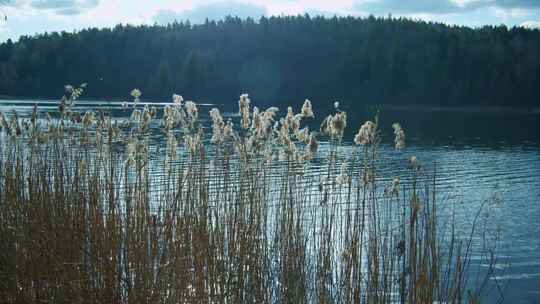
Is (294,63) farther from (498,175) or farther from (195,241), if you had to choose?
(195,241)

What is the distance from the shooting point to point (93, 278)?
5.42m

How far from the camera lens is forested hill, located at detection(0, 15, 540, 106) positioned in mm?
90375

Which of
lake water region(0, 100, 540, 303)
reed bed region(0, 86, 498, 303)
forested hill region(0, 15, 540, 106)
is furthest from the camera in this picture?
forested hill region(0, 15, 540, 106)

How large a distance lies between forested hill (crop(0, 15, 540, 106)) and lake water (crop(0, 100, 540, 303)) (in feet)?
119

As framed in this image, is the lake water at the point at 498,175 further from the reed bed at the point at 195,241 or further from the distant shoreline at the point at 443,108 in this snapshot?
the distant shoreline at the point at 443,108

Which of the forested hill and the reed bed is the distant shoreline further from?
the reed bed

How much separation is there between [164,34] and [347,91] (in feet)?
115

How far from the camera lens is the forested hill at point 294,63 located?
90375mm

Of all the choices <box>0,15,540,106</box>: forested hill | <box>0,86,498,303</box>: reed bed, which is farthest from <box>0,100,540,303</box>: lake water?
<box>0,15,540,106</box>: forested hill

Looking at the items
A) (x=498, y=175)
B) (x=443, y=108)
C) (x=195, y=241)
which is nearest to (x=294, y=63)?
(x=443, y=108)

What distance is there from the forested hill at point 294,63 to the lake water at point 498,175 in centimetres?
3641

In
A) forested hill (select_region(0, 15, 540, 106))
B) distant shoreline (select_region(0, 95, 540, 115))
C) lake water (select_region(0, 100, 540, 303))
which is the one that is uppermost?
forested hill (select_region(0, 15, 540, 106))

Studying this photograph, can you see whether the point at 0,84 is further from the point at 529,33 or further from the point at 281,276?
the point at 281,276

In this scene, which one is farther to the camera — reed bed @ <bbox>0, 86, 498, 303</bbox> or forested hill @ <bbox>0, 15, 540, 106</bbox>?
forested hill @ <bbox>0, 15, 540, 106</bbox>
